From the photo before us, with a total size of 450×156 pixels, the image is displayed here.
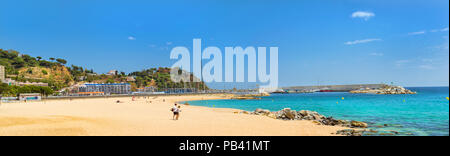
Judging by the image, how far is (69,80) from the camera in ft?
517
